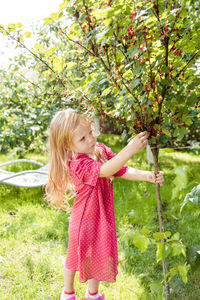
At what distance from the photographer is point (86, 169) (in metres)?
1.83

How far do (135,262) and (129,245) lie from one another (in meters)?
0.29

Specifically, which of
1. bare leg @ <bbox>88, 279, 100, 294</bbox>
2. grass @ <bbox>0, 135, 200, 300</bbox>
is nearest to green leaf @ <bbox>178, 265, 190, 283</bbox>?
grass @ <bbox>0, 135, 200, 300</bbox>

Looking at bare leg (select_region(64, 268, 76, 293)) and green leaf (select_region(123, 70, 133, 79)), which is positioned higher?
green leaf (select_region(123, 70, 133, 79))

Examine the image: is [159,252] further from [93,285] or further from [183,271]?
[93,285]

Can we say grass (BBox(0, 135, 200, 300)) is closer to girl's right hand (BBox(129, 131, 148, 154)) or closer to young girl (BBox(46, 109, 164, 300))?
girl's right hand (BBox(129, 131, 148, 154))

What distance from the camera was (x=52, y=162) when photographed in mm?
2031

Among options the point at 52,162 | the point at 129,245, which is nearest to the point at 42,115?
the point at 129,245

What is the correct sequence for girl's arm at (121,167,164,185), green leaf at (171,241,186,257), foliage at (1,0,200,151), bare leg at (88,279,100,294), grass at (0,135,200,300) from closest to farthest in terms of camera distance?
foliage at (1,0,200,151)
green leaf at (171,241,186,257)
girl's arm at (121,167,164,185)
bare leg at (88,279,100,294)
grass at (0,135,200,300)

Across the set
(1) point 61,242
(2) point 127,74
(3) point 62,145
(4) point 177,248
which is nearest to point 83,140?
(3) point 62,145

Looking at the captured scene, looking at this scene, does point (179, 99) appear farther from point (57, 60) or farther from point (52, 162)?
point (52, 162)

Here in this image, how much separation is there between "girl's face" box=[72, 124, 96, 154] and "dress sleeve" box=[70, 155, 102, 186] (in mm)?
55

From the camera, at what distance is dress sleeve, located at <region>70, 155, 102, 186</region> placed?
1.81 m

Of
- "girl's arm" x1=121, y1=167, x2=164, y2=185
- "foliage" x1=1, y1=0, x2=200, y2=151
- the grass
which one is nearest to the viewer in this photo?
"foliage" x1=1, y1=0, x2=200, y2=151

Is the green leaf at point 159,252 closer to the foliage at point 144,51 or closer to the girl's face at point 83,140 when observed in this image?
the foliage at point 144,51
